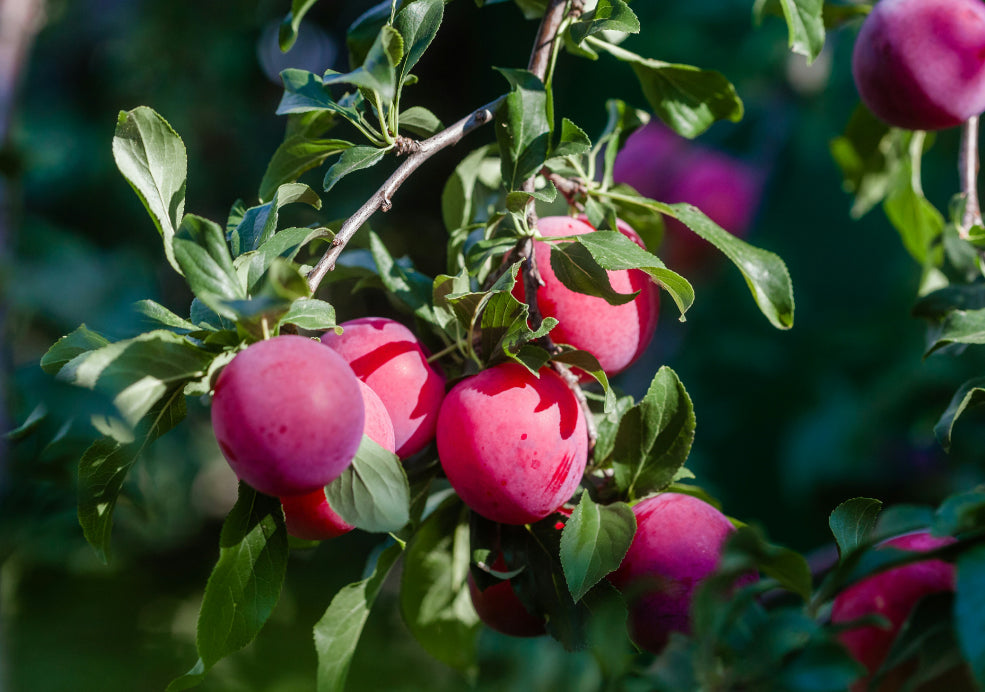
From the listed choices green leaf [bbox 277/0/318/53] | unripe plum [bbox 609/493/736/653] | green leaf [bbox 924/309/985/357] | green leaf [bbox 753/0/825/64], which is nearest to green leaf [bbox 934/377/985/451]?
green leaf [bbox 924/309/985/357]

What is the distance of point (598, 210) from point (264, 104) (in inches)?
83.9

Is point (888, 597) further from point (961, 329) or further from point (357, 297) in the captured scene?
point (357, 297)

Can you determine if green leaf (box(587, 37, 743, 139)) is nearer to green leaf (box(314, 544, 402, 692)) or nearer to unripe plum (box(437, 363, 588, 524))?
unripe plum (box(437, 363, 588, 524))

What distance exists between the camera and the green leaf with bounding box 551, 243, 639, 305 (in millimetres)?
475

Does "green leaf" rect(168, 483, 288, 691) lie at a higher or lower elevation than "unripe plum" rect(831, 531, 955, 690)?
lower

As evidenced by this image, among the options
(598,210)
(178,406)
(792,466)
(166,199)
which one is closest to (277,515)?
(178,406)

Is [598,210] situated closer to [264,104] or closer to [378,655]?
[378,655]

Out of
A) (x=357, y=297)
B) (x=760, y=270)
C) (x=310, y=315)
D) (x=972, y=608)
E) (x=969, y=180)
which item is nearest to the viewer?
(x=972, y=608)

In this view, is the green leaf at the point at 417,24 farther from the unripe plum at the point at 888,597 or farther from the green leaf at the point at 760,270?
the unripe plum at the point at 888,597

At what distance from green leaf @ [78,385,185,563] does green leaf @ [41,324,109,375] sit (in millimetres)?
45

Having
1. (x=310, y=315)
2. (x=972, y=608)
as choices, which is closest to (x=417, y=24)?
(x=310, y=315)

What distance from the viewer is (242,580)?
43 cm

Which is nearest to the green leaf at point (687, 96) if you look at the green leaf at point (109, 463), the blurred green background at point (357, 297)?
the green leaf at point (109, 463)

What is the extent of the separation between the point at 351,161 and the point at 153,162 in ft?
0.35
